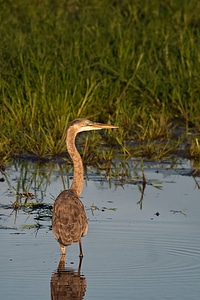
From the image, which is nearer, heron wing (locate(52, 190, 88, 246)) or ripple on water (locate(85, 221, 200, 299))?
ripple on water (locate(85, 221, 200, 299))

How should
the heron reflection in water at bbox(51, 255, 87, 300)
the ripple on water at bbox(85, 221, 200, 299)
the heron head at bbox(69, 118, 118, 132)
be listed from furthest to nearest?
the heron head at bbox(69, 118, 118, 132)
the ripple on water at bbox(85, 221, 200, 299)
the heron reflection in water at bbox(51, 255, 87, 300)

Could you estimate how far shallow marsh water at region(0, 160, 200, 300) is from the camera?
736 centimetres

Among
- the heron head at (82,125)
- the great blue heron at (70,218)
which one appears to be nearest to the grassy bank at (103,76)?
the heron head at (82,125)

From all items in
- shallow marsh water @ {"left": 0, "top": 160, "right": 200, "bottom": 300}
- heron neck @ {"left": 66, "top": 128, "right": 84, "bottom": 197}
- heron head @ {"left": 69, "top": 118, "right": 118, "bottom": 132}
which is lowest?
shallow marsh water @ {"left": 0, "top": 160, "right": 200, "bottom": 300}

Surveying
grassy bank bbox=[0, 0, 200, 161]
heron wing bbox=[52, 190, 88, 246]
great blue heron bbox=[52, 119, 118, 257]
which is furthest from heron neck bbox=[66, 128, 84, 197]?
grassy bank bbox=[0, 0, 200, 161]

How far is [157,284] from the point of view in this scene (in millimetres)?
7398

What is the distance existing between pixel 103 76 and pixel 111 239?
223 inches

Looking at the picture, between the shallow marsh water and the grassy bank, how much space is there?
850mm

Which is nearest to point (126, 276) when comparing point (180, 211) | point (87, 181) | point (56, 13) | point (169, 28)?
point (180, 211)

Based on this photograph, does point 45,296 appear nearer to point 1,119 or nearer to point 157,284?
point 157,284

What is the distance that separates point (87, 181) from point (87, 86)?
7.93ft

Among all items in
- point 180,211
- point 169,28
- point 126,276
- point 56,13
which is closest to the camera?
point 126,276

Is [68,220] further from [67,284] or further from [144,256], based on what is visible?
Result: [67,284]

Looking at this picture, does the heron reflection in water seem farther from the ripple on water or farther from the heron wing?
the heron wing
